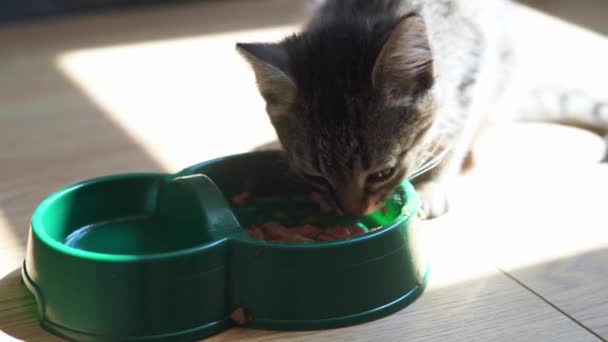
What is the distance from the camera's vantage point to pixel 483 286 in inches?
72.4

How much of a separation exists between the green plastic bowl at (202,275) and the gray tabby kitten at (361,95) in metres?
0.13

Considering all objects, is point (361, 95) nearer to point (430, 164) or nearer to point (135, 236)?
point (430, 164)

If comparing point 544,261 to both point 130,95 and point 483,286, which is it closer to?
point 483,286

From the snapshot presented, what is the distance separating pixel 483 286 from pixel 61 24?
103 inches

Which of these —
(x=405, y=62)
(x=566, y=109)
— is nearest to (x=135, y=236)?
(x=405, y=62)

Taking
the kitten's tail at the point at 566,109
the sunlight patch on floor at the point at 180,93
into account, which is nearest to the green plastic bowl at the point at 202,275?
the sunlight patch on floor at the point at 180,93

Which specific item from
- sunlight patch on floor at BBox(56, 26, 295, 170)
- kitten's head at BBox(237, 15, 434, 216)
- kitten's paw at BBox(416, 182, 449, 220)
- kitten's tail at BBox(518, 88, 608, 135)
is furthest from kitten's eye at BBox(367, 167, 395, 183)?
kitten's tail at BBox(518, 88, 608, 135)

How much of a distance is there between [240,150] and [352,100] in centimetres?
83

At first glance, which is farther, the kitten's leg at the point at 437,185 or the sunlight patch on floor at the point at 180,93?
the sunlight patch on floor at the point at 180,93

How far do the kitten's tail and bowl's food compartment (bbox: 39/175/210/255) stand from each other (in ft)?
4.16

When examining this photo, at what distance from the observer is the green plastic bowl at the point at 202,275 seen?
1.56 meters

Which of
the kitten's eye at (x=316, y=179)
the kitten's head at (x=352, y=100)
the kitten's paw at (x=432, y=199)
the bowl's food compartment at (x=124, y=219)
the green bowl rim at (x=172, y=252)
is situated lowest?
the kitten's paw at (x=432, y=199)

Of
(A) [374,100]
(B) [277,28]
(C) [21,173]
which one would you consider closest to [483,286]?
(A) [374,100]

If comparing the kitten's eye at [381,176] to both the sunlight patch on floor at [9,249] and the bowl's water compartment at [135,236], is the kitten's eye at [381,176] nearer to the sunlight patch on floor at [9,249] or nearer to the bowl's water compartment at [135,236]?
the bowl's water compartment at [135,236]
